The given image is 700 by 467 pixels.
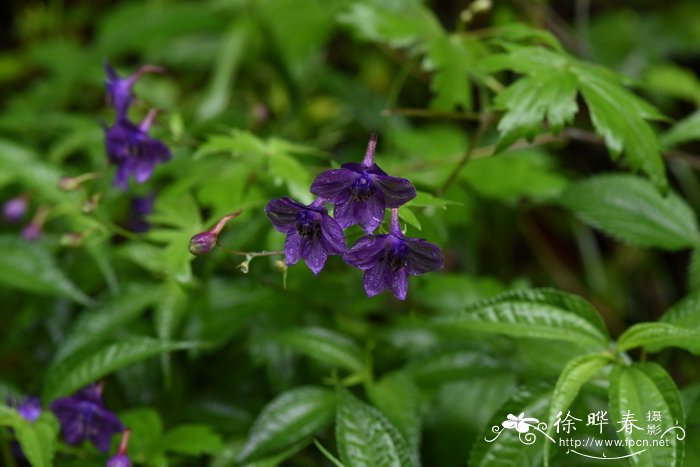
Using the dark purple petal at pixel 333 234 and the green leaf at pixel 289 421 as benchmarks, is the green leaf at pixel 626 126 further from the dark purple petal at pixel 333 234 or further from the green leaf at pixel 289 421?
the green leaf at pixel 289 421

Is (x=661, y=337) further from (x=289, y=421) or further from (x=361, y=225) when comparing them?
(x=289, y=421)

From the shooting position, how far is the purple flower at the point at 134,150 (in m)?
1.67

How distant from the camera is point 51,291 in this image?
1.96 metres

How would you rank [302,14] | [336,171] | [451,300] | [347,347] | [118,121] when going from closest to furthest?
[336,171] < [118,121] < [347,347] < [451,300] < [302,14]

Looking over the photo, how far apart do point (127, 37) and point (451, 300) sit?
1.95 meters

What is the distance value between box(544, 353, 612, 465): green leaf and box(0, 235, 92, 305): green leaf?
124cm

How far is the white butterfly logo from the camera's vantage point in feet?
4.58

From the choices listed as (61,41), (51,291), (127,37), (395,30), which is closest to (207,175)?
(51,291)

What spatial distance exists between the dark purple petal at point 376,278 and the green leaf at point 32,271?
0.94m

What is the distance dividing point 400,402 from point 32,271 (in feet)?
3.57

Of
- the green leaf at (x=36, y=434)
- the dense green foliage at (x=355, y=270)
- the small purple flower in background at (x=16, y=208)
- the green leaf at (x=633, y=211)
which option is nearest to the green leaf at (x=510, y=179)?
the dense green foliage at (x=355, y=270)

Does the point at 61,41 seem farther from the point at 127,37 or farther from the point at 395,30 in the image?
the point at 395,30

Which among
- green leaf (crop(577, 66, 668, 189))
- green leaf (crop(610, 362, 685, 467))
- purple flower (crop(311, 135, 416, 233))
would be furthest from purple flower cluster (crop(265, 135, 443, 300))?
green leaf (crop(577, 66, 668, 189))

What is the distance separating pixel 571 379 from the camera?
4.18 feet
